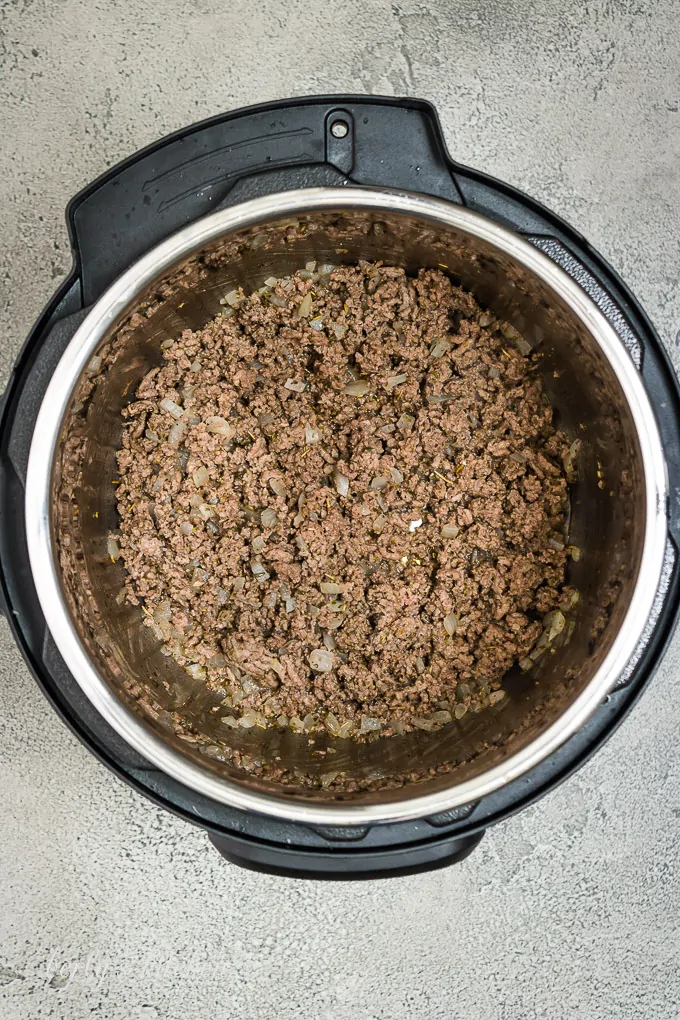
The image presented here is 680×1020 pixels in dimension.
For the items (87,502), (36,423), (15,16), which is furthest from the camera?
(15,16)

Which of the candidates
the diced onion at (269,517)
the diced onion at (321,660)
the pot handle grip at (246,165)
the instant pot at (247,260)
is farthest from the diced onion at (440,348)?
the diced onion at (321,660)

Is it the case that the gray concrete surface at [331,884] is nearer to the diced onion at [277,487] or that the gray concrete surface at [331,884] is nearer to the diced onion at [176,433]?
the diced onion at [176,433]

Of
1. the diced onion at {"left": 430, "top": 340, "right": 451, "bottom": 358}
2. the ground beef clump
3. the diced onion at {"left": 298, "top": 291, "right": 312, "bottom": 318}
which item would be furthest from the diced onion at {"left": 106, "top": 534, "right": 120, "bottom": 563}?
the diced onion at {"left": 430, "top": 340, "right": 451, "bottom": 358}

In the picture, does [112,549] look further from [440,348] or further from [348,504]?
[440,348]

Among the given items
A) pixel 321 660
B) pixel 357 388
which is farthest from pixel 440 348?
pixel 321 660

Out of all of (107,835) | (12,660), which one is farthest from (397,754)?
(12,660)

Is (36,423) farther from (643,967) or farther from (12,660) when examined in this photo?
(643,967)
